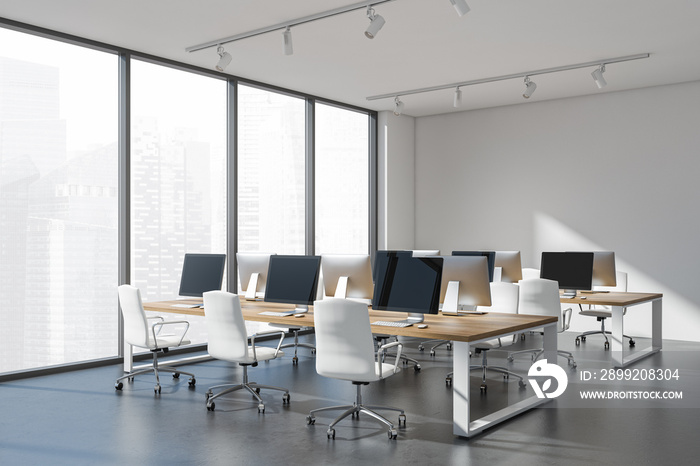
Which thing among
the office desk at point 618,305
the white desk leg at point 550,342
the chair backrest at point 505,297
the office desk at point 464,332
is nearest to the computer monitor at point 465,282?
the office desk at point 464,332

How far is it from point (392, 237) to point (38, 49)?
6.41 metres

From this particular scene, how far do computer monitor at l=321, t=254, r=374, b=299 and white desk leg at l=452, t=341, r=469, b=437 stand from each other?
1.58m

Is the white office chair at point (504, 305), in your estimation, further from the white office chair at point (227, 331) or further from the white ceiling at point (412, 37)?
the white ceiling at point (412, 37)

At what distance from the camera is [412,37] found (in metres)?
7.09

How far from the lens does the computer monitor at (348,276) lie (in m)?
6.06

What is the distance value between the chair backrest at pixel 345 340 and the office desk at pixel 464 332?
0.44 metres

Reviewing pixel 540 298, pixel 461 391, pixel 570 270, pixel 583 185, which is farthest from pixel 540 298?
pixel 583 185

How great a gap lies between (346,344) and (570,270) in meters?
4.13

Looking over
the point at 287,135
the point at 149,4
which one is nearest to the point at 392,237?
the point at 287,135

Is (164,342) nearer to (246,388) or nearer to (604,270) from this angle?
(246,388)

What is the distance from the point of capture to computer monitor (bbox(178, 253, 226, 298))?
6.86 m

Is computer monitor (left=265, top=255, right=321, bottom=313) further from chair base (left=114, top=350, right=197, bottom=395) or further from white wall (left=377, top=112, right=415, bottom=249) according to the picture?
white wall (left=377, top=112, right=415, bottom=249)

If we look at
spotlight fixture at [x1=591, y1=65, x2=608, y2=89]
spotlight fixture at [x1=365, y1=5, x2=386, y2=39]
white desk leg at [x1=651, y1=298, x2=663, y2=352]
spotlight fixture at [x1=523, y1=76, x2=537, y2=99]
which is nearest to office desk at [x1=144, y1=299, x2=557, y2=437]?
spotlight fixture at [x1=365, y1=5, x2=386, y2=39]

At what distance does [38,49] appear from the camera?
682 cm
